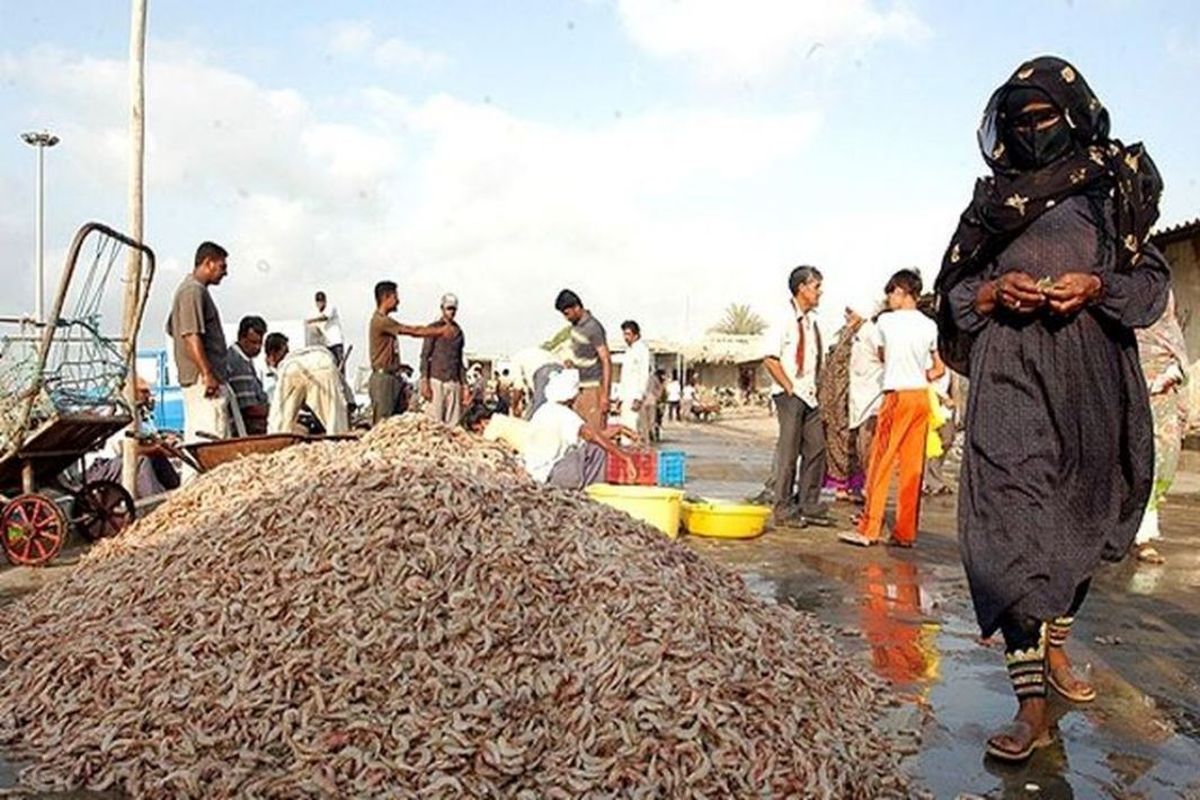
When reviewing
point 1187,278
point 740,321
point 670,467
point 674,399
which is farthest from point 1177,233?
point 740,321

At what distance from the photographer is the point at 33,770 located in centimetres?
306

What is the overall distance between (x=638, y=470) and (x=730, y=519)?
6.74 feet

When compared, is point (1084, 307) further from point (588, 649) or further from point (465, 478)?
point (465, 478)

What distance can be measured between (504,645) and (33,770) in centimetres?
132

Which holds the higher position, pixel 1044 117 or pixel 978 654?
pixel 1044 117

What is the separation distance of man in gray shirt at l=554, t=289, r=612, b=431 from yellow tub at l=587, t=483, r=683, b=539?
410cm

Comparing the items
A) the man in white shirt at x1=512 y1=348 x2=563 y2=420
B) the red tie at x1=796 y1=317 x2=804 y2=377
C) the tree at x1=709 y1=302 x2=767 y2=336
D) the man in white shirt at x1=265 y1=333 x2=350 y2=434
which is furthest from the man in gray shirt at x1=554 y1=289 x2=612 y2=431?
the tree at x1=709 y1=302 x2=767 y2=336

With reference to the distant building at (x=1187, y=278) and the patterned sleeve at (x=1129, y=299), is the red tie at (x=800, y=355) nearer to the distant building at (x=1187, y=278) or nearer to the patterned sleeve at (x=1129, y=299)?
the patterned sleeve at (x=1129, y=299)

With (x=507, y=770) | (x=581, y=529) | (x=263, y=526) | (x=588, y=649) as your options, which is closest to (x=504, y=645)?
(x=588, y=649)

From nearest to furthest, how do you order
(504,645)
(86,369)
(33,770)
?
(33,770) → (504,645) → (86,369)

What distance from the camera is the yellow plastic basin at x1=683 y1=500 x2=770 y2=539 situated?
7.56m

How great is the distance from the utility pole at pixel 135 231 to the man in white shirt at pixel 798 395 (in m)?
4.62

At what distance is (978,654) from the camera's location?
462cm

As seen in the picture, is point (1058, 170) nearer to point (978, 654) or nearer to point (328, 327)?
point (978, 654)
